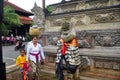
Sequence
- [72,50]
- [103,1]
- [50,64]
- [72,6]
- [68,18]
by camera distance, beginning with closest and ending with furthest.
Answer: [72,50]
[50,64]
[68,18]
[103,1]
[72,6]

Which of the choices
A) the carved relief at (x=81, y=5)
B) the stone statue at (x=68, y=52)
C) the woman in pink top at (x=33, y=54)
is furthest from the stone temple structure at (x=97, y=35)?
the woman in pink top at (x=33, y=54)

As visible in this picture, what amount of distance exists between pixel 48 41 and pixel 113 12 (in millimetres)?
3148

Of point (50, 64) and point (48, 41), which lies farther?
point (48, 41)

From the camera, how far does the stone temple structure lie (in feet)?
18.7

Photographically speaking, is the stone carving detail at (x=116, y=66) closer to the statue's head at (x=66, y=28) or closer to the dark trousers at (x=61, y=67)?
the dark trousers at (x=61, y=67)

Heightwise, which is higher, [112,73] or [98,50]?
[98,50]

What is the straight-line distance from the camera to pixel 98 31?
6.60 m

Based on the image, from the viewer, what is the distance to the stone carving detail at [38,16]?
322 inches

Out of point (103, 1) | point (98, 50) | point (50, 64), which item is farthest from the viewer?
point (103, 1)

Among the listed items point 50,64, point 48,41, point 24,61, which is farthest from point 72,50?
point 48,41

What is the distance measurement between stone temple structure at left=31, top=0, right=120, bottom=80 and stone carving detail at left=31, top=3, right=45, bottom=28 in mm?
194

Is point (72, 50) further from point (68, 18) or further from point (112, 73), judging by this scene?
point (68, 18)

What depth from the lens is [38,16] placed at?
8.30 m

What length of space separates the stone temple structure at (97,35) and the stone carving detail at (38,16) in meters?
0.19
